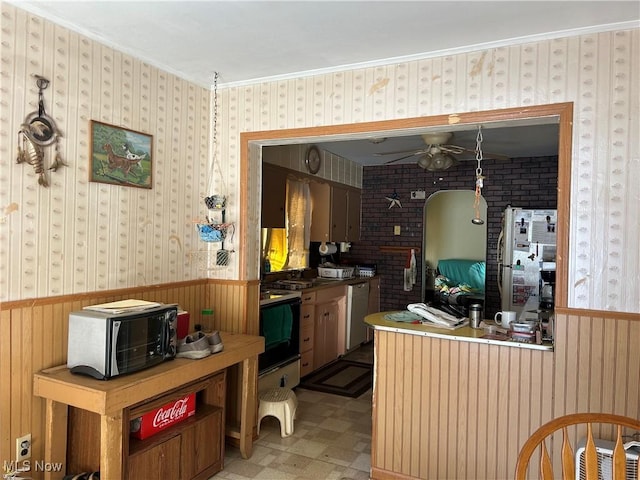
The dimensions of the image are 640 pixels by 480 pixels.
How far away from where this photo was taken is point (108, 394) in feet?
6.61

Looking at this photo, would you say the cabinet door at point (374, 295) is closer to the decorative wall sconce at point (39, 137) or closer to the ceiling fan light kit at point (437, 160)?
the ceiling fan light kit at point (437, 160)

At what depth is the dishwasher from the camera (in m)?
5.54

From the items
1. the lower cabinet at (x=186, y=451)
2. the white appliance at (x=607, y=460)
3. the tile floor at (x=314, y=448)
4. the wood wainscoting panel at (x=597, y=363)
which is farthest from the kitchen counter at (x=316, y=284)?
the white appliance at (x=607, y=460)

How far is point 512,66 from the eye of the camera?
8.18 feet

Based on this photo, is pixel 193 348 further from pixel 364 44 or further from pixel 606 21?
pixel 606 21

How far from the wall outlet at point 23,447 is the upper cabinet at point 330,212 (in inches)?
151

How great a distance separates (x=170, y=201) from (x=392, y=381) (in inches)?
72.1

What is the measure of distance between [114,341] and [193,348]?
1.68 ft

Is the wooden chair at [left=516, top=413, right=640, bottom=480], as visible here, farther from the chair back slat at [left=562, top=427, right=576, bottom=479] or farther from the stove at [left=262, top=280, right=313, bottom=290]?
the stove at [left=262, top=280, right=313, bottom=290]

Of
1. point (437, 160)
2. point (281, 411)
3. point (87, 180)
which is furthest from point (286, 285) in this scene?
point (87, 180)

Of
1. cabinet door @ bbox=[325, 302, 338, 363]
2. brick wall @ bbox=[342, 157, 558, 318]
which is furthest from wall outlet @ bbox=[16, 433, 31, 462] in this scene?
brick wall @ bbox=[342, 157, 558, 318]

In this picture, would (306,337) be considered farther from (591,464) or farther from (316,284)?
(591,464)

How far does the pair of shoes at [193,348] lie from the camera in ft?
8.43

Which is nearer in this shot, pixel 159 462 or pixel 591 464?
pixel 591 464
